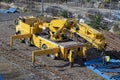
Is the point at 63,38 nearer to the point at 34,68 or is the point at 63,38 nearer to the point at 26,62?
the point at 26,62

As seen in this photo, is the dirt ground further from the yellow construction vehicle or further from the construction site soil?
the yellow construction vehicle

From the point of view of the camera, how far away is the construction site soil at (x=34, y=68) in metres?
16.0

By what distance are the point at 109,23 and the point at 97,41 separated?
38.0 ft

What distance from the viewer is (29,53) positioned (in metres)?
19.9

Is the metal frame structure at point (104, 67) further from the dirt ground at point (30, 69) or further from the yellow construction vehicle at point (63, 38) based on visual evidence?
the yellow construction vehicle at point (63, 38)

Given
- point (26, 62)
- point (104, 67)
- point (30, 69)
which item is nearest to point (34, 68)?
point (30, 69)

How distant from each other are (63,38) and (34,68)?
3030 mm

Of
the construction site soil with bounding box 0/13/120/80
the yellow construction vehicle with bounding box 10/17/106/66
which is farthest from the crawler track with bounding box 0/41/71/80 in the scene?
the yellow construction vehicle with bounding box 10/17/106/66

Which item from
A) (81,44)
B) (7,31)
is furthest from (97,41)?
(7,31)

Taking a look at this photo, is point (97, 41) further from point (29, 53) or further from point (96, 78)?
point (29, 53)

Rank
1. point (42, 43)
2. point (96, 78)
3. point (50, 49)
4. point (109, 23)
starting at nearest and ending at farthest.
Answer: point (96, 78) → point (50, 49) → point (42, 43) → point (109, 23)

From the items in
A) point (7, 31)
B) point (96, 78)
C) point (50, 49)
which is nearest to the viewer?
point (96, 78)

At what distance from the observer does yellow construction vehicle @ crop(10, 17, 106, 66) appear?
17812 millimetres

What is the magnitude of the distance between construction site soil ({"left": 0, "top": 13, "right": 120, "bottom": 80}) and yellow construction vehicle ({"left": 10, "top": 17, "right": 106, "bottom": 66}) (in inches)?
17.9
